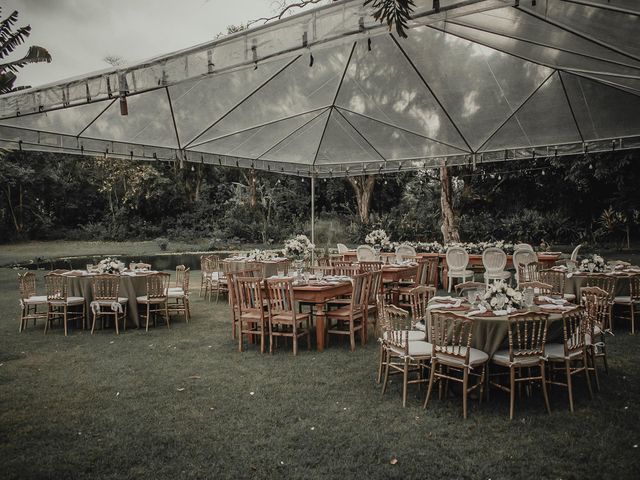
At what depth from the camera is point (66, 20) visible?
17.4m

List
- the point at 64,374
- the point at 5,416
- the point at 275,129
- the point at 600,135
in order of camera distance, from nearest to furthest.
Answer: the point at 5,416 < the point at 64,374 < the point at 600,135 < the point at 275,129

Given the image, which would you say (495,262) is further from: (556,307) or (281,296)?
(556,307)

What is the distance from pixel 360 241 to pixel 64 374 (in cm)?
2026

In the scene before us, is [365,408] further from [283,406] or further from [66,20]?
[66,20]

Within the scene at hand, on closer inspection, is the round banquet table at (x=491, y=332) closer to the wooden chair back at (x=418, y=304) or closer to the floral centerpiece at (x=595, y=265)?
the wooden chair back at (x=418, y=304)

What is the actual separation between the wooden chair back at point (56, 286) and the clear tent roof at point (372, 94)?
2.44 meters

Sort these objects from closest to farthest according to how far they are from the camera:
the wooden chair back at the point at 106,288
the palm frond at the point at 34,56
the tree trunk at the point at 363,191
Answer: the palm frond at the point at 34,56 < the wooden chair back at the point at 106,288 < the tree trunk at the point at 363,191

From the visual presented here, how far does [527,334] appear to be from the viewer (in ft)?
17.0

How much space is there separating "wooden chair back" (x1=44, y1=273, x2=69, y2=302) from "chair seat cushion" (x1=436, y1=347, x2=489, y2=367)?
728cm

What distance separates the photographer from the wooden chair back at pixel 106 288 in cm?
925

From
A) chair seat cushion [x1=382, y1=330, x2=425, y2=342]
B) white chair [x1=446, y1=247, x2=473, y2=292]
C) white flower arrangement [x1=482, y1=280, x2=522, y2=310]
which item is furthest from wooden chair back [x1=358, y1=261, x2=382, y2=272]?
white flower arrangement [x1=482, y1=280, x2=522, y2=310]

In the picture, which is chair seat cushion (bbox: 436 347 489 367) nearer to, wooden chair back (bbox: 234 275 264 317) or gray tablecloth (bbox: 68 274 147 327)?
wooden chair back (bbox: 234 275 264 317)

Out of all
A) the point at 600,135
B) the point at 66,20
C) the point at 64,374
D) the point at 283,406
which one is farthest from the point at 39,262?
the point at 600,135

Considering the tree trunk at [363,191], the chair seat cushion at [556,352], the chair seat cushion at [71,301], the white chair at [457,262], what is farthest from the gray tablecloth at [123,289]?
the tree trunk at [363,191]
